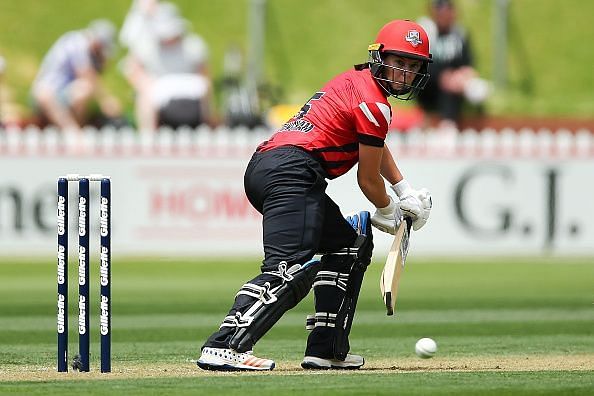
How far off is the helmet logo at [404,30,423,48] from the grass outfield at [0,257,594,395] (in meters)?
1.75

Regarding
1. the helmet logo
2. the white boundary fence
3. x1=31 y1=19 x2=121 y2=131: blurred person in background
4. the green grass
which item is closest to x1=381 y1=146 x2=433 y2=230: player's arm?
the helmet logo

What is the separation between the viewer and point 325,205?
24.4 feet

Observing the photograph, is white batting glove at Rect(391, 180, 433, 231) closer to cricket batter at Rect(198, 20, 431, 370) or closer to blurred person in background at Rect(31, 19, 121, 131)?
cricket batter at Rect(198, 20, 431, 370)

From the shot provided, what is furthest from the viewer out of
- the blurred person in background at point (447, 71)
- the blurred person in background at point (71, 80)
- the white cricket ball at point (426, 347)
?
the blurred person in background at point (447, 71)

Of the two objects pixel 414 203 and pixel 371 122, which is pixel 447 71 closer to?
pixel 414 203

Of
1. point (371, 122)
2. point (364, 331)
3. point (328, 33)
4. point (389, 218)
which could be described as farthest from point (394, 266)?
point (328, 33)

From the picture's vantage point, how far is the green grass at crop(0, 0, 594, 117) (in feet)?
78.6

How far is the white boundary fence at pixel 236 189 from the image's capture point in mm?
17031

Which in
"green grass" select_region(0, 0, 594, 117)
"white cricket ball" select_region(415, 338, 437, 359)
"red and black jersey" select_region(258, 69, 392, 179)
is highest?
"green grass" select_region(0, 0, 594, 117)

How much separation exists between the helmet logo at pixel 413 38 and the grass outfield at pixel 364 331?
175 cm

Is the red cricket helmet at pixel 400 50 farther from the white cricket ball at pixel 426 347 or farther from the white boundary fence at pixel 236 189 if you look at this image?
the white boundary fence at pixel 236 189

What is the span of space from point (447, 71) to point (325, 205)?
11.9m

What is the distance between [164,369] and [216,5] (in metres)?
17.9

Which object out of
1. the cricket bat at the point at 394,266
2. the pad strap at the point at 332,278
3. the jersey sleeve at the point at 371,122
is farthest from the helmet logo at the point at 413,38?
the pad strap at the point at 332,278
